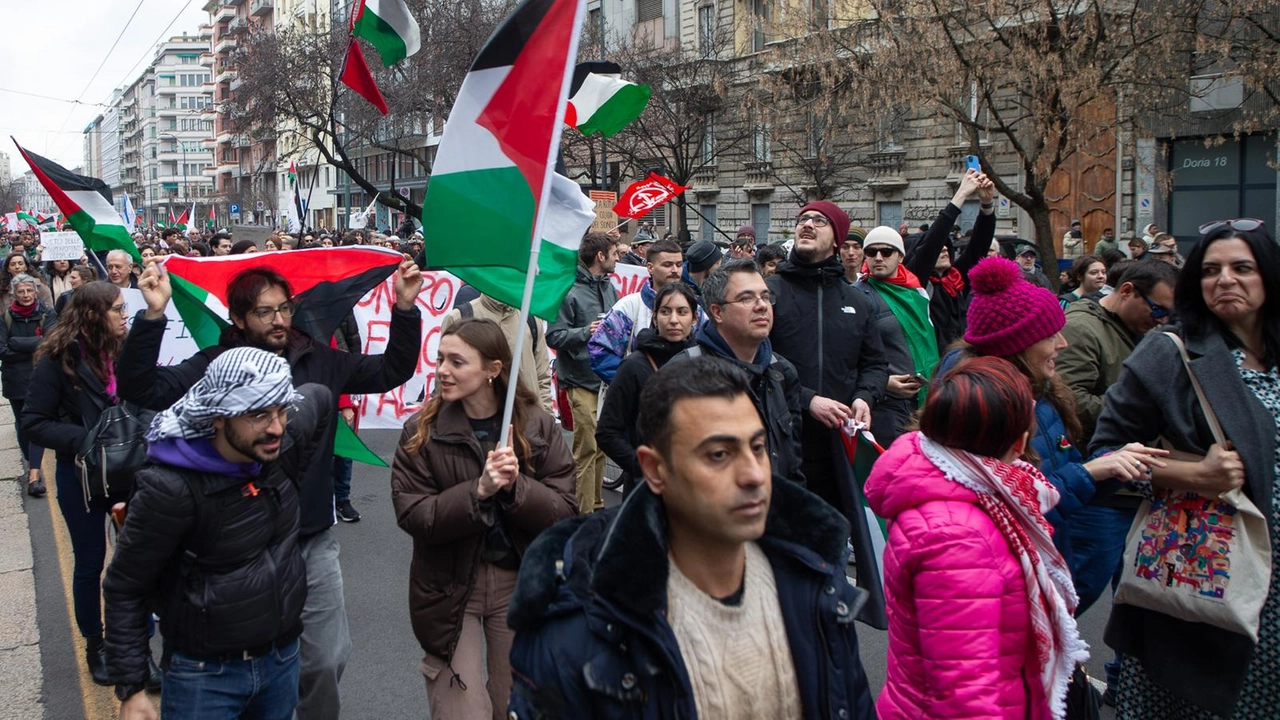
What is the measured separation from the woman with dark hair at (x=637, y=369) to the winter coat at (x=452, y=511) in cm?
97

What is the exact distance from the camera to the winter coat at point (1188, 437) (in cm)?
299

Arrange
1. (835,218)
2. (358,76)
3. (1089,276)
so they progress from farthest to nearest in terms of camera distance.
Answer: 1. (1089,276)
2. (358,76)
3. (835,218)

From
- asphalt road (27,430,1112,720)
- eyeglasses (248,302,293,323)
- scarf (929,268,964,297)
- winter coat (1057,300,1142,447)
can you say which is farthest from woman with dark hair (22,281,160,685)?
scarf (929,268,964,297)

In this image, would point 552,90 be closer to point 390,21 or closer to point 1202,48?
point 390,21

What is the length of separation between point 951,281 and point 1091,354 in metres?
A: 2.90

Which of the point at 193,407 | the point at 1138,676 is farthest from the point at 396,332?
the point at 1138,676

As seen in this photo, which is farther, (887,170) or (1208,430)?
(887,170)

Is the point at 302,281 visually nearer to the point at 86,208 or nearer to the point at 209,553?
the point at 209,553

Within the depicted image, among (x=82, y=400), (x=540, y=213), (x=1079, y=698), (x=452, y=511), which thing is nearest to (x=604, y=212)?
(x=82, y=400)

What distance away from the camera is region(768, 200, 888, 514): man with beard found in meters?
5.08

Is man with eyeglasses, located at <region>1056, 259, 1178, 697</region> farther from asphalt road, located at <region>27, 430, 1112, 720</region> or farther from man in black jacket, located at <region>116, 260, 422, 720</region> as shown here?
man in black jacket, located at <region>116, 260, 422, 720</region>

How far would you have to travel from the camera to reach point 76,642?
18.9 feet

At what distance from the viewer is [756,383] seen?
4340mm

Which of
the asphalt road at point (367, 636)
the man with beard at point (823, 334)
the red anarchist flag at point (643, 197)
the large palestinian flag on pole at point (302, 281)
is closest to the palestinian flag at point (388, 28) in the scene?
the large palestinian flag on pole at point (302, 281)
